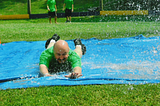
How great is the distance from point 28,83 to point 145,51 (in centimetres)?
355

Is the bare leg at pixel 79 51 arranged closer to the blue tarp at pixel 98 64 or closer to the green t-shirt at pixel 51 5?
the blue tarp at pixel 98 64

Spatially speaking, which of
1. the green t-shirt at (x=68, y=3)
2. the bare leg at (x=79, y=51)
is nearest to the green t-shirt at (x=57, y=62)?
the bare leg at (x=79, y=51)

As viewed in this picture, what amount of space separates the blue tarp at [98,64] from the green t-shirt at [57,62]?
0.21 meters

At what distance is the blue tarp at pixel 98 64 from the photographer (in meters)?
3.57

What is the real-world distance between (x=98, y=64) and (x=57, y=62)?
103cm

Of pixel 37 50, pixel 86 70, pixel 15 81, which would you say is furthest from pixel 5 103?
pixel 37 50

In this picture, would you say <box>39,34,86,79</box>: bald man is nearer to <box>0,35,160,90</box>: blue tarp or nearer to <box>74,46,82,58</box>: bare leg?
<box>0,35,160,90</box>: blue tarp

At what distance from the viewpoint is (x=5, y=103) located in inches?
116

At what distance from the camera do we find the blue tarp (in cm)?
357

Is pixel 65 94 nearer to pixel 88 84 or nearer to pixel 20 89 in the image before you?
Answer: pixel 88 84

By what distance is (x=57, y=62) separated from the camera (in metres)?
4.16

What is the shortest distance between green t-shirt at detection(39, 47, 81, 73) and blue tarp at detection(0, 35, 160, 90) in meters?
0.21

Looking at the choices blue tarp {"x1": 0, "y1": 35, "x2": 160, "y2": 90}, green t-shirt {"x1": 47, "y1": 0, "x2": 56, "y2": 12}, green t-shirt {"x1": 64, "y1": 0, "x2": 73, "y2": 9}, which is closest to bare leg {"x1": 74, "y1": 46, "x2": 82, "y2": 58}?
blue tarp {"x1": 0, "y1": 35, "x2": 160, "y2": 90}

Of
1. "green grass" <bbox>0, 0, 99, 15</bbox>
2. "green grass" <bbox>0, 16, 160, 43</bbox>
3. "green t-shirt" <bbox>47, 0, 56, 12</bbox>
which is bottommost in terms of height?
"green grass" <bbox>0, 16, 160, 43</bbox>
